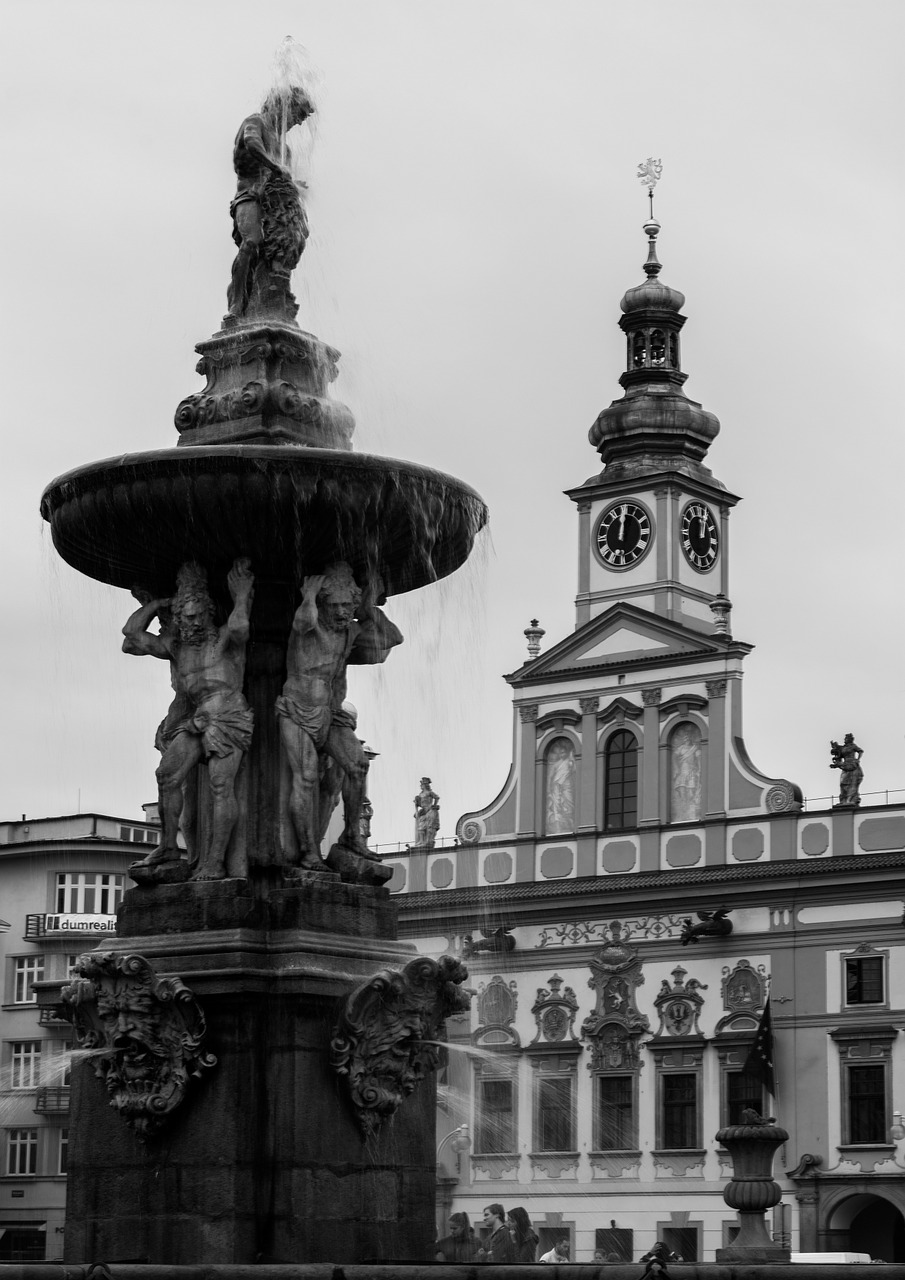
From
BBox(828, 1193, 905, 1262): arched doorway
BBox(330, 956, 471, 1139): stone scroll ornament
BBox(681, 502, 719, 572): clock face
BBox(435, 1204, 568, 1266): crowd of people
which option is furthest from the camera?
BBox(681, 502, 719, 572): clock face

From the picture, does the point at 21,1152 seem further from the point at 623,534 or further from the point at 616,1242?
the point at 623,534

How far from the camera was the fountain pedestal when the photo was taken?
8.84m

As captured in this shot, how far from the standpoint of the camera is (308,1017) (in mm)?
9094

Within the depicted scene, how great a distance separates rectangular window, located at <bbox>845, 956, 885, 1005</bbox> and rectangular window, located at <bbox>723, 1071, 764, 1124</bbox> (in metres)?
2.54

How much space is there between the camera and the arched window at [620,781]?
160ft

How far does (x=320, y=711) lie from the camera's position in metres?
9.74

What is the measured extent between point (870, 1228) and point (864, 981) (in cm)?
502

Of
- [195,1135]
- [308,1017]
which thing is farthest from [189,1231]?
[308,1017]

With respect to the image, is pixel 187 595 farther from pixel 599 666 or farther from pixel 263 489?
pixel 599 666

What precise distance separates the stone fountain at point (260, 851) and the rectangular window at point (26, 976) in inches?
1765

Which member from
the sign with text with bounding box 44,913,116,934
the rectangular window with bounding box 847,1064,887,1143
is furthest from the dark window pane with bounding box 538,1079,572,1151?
the sign with text with bounding box 44,913,116,934

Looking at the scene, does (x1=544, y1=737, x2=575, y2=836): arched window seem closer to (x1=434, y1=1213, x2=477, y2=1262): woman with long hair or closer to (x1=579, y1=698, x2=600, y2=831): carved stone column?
(x1=579, y1=698, x2=600, y2=831): carved stone column

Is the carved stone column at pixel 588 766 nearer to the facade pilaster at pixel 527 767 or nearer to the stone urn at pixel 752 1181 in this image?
the facade pilaster at pixel 527 767

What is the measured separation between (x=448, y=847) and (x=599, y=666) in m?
5.61
